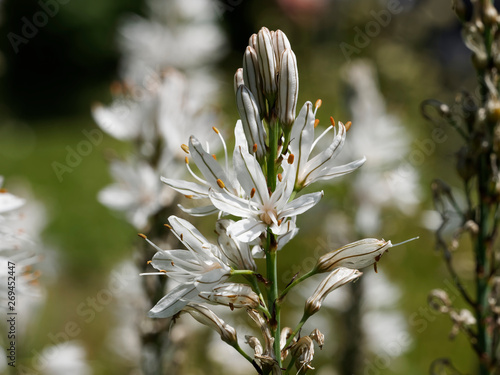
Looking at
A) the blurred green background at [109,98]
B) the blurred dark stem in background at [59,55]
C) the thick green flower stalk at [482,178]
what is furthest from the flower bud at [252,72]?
the blurred dark stem in background at [59,55]

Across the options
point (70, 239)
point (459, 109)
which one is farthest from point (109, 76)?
point (459, 109)

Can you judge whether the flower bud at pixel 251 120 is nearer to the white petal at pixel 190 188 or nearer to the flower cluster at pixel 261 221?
the flower cluster at pixel 261 221

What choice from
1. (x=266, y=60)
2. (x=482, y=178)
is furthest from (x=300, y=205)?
(x=482, y=178)

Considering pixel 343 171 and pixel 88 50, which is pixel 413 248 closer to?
pixel 343 171

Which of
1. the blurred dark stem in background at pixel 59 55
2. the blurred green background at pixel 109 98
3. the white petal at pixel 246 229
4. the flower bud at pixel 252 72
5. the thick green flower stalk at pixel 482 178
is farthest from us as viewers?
the blurred dark stem in background at pixel 59 55

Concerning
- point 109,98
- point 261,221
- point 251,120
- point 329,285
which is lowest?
point 109,98

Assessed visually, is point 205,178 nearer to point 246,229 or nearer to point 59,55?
point 246,229

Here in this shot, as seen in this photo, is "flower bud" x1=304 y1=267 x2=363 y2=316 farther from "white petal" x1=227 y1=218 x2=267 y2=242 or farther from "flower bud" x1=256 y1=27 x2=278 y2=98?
"flower bud" x1=256 y1=27 x2=278 y2=98
